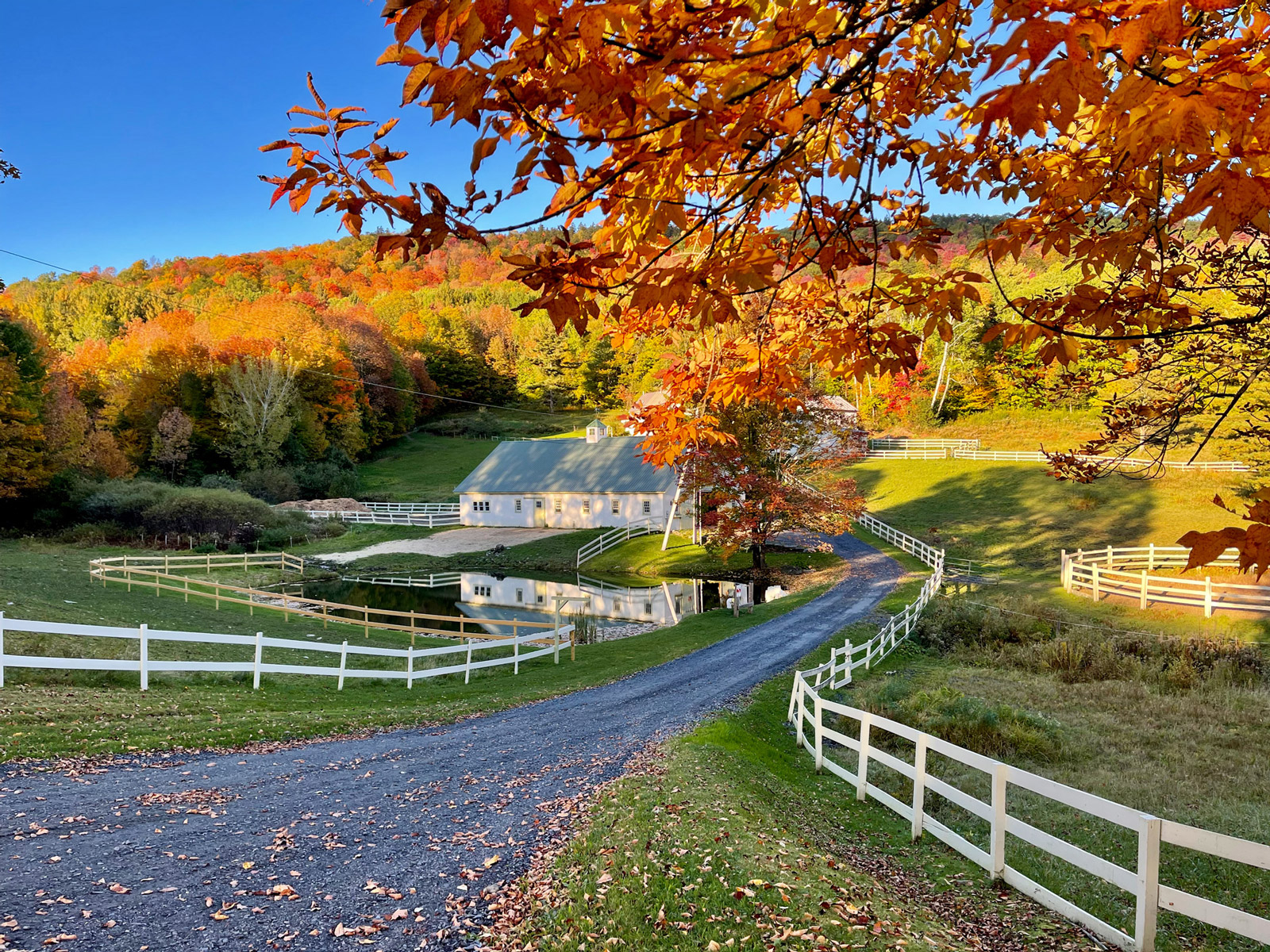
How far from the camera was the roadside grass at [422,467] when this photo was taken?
206 ft

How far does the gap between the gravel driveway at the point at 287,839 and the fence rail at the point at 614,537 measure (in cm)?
2936

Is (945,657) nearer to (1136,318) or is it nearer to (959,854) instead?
(959,854)

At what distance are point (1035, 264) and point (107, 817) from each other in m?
95.0

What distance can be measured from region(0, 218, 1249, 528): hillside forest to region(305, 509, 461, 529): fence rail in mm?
7137

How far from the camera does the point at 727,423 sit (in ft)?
94.2

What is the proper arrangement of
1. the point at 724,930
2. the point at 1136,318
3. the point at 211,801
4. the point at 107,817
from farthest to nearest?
the point at 211,801 → the point at 107,817 → the point at 724,930 → the point at 1136,318

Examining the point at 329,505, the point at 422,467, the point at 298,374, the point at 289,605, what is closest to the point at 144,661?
the point at 289,605

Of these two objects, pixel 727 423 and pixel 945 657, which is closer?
pixel 945 657

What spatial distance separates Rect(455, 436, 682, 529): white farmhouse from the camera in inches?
1847

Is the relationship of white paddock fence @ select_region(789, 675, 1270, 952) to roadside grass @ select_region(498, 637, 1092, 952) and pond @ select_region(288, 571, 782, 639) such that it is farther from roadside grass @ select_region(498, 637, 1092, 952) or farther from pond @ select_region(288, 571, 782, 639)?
pond @ select_region(288, 571, 782, 639)

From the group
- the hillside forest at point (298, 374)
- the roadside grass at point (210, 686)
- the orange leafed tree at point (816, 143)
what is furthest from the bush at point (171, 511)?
the orange leafed tree at point (816, 143)

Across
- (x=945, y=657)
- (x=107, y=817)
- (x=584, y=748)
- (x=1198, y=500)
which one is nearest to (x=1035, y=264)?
(x=1198, y=500)

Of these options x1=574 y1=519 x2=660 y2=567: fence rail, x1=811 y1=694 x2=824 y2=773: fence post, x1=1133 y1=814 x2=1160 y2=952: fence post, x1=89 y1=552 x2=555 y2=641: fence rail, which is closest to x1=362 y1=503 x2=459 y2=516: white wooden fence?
x1=574 y1=519 x2=660 y2=567: fence rail

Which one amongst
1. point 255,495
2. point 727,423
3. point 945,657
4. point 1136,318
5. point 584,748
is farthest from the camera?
point 255,495
